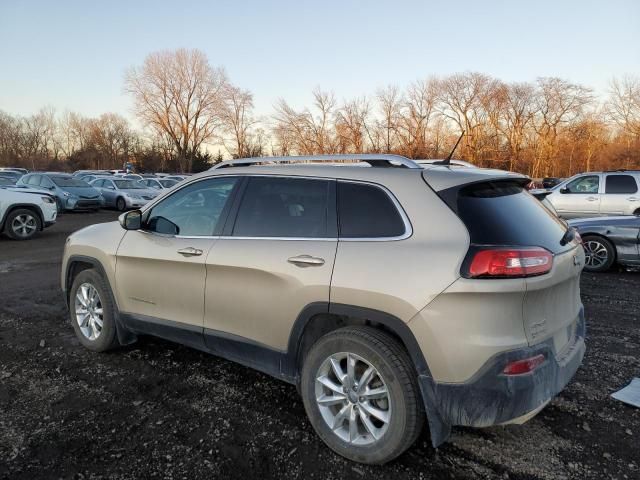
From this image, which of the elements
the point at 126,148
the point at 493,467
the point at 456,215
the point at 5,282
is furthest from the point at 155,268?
the point at 126,148

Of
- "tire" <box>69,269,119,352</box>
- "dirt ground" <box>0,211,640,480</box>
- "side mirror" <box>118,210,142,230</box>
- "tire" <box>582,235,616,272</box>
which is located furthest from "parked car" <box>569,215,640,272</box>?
"tire" <box>69,269,119,352</box>

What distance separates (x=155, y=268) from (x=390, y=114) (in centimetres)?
4591

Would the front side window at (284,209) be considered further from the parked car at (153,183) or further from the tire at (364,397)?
the parked car at (153,183)

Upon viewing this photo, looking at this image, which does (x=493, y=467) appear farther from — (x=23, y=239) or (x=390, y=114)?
(x=390, y=114)

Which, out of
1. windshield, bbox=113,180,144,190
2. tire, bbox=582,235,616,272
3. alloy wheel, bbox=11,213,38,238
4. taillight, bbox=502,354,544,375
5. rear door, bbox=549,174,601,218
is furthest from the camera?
windshield, bbox=113,180,144,190

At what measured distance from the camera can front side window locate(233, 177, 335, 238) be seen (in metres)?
2.82

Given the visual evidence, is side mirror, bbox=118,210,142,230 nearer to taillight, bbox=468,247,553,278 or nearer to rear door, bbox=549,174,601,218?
taillight, bbox=468,247,553,278

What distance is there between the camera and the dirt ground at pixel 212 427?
250 cm

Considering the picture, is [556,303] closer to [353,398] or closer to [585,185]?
[353,398]

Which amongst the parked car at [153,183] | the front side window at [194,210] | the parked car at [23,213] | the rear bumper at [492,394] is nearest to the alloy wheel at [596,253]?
the rear bumper at [492,394]

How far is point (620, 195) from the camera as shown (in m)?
12.0

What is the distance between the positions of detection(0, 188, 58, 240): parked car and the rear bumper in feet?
39.1

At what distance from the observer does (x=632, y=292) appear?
20.6 feet

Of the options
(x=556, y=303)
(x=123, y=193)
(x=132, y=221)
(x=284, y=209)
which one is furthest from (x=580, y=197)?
(x=123, y=193)
